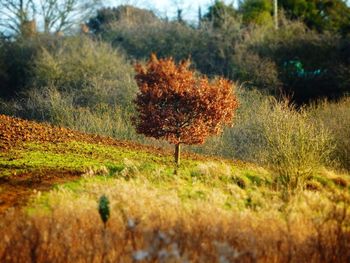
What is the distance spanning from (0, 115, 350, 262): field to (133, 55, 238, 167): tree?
2.50ft

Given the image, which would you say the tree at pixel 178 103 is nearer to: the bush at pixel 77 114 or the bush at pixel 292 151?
the bush at pixel 292 151

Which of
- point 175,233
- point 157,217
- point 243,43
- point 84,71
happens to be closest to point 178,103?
point 157,217

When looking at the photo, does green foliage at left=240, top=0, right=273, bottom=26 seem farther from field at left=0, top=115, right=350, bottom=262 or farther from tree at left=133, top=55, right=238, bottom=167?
field at left=0, top=115, right=350, bottom=262

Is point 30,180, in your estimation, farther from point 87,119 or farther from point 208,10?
point 208,10

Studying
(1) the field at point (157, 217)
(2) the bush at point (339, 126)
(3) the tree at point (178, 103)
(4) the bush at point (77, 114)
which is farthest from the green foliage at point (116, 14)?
(1) the field at point (157, 217)

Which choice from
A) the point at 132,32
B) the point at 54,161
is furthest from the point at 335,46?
the point at 54,161

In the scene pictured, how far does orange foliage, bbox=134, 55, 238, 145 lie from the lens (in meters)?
10.2

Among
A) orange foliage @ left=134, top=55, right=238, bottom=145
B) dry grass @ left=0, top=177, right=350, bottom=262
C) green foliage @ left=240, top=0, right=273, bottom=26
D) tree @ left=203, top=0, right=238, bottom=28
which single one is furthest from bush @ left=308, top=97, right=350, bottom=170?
green foliage @ left=240, top=0, right=273, bottom=26

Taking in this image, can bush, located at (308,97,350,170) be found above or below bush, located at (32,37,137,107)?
Result: below

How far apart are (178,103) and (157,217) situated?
423cm

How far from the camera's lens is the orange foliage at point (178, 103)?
33.3 ft

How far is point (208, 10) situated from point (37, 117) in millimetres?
19766

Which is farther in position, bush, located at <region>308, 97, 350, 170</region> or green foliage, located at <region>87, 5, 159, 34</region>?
green foliage, located at <region>87, 5, 159, 34</region>

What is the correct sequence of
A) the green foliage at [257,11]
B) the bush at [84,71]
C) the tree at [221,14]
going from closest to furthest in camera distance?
1. the bush at [84,71]
2. the tree at [221,14]
3. the green foliage at [257,11]
